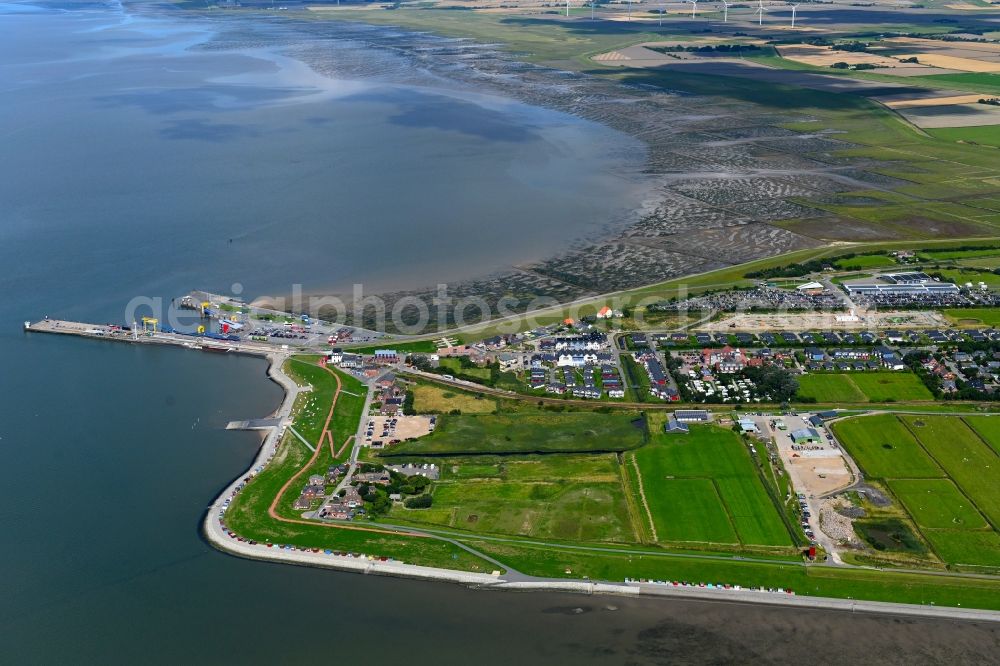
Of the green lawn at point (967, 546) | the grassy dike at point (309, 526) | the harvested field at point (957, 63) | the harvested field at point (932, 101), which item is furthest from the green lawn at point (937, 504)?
the harvested field at point (957, 63)

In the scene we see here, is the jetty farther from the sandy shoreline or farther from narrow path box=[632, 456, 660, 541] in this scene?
narrow path box=[632, 456, 660, 541]

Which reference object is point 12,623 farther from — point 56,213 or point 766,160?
point 766,160

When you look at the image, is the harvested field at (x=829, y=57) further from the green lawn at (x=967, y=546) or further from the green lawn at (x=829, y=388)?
the green lawn at (x=967, y=546)

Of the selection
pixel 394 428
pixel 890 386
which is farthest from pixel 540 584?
pixel 890 386

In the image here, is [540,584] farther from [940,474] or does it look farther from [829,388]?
[829,388]

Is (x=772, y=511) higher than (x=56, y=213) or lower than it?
lower

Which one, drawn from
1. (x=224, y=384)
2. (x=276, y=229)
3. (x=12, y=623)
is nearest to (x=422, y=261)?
(x=276, y=229)
